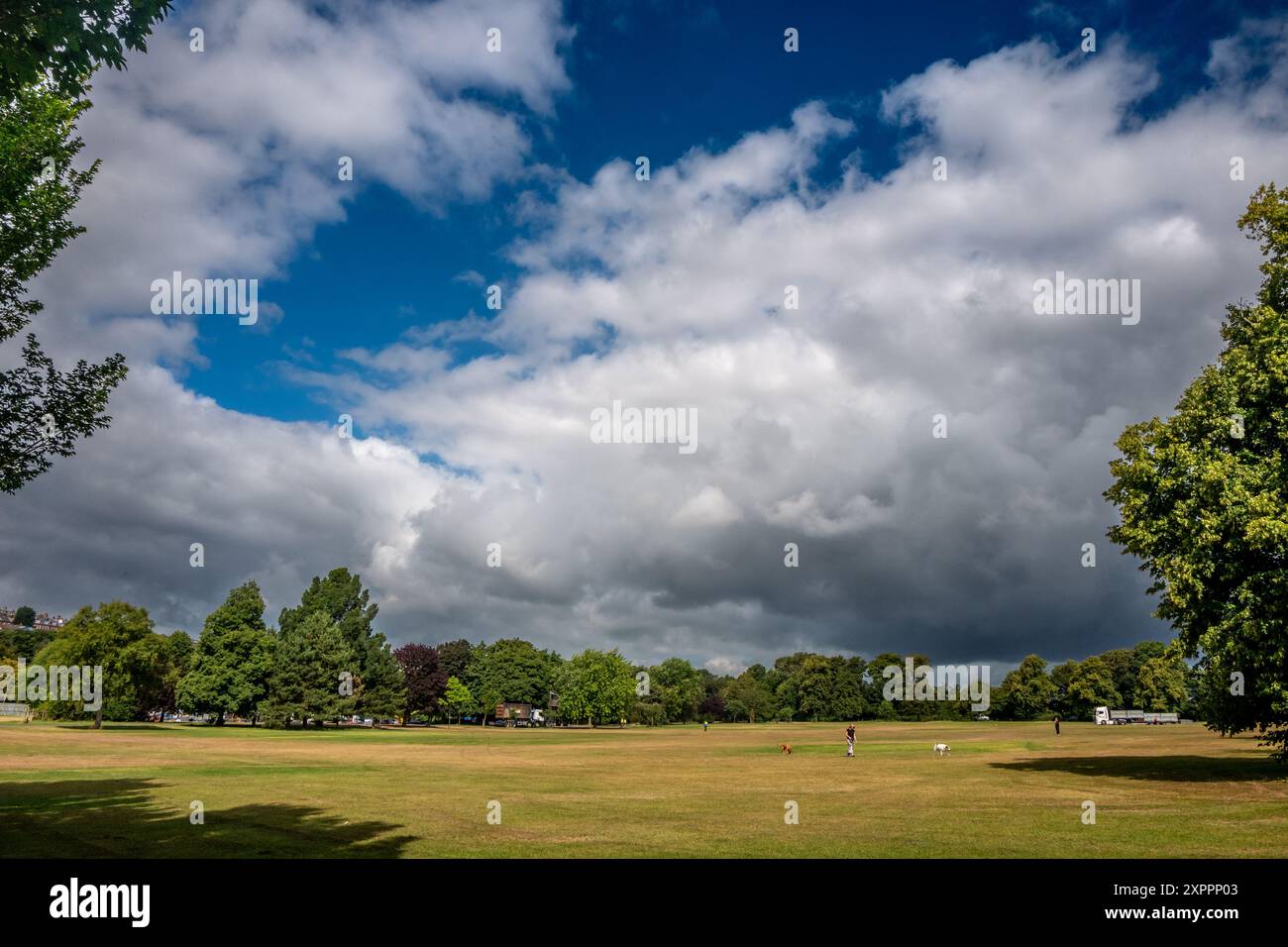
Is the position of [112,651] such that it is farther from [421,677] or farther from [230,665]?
[421,677]

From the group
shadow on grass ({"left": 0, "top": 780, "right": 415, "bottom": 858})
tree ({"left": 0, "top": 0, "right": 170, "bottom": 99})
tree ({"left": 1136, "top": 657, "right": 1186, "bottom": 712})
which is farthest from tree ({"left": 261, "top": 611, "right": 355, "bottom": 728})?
tree ({"left": 1136, "top": 657, "right": 1186, "bottom": 712})

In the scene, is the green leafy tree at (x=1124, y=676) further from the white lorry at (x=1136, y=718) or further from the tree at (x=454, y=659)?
the tree at (x=454, y=659)

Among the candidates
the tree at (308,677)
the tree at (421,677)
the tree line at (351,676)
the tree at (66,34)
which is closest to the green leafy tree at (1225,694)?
the tree line at (351,676)

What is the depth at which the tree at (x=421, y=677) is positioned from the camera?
16275cm

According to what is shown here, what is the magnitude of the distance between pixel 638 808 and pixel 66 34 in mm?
25026

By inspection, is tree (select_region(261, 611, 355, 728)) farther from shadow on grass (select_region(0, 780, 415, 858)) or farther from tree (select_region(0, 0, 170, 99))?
tree (select_region(0, 0, 170, 99))

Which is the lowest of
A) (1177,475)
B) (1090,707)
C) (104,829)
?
(1090,707)

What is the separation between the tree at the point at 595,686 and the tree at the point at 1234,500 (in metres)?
135

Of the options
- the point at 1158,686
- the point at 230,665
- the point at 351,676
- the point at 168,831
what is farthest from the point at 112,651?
the point at 1158,686

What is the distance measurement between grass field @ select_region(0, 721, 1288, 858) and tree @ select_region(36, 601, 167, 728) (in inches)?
2230
